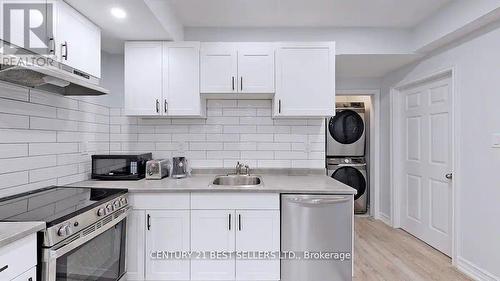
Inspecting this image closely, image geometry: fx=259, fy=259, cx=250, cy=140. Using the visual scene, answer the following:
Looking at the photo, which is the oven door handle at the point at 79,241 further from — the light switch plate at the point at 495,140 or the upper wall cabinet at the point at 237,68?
the light switch plate at the point at 495,140

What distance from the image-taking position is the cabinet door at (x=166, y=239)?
216 cm

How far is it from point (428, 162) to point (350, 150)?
1363 millimetres

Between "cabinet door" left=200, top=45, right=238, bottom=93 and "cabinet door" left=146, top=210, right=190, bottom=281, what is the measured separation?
1214 millimetres

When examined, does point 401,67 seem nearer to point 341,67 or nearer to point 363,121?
point 341,67

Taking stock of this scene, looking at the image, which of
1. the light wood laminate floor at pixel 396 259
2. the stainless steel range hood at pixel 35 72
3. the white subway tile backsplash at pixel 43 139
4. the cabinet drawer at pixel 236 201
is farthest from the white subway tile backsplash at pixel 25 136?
the light wood laminate floor at pixel 396 259

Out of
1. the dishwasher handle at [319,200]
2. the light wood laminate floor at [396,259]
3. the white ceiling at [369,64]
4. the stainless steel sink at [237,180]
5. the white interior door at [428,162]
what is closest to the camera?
the dishwasher handle at [319,200]

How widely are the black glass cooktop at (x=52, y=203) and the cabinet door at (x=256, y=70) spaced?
4.77ft

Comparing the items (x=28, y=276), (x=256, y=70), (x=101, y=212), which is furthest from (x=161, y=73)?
(x=28, y=276)

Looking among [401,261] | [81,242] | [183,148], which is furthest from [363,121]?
[81,242]

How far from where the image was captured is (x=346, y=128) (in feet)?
14.6

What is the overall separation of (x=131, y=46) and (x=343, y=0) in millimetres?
2074

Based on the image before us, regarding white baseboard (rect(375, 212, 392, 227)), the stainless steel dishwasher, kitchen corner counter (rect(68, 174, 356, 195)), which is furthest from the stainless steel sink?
white baseboard (rect(375, 212, 392, 227))

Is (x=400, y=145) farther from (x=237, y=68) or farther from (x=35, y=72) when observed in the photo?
(x=35, y=72)

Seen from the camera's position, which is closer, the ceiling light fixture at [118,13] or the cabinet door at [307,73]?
the ceiling light fixture at [118,13]
